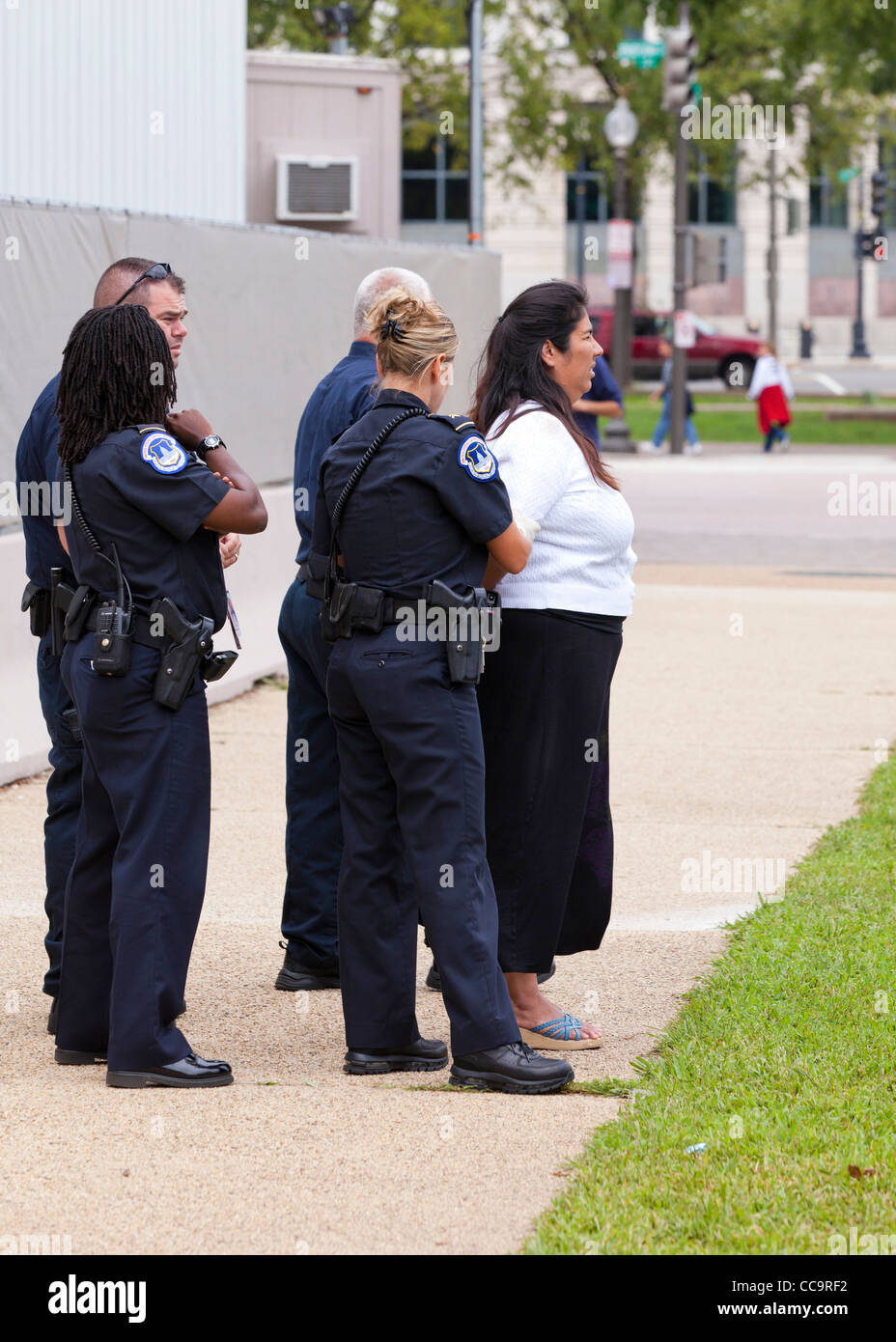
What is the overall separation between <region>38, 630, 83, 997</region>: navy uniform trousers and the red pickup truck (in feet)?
125

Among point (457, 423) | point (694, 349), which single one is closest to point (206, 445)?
point (457, 423)

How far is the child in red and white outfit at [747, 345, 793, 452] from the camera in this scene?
26219 millimetres

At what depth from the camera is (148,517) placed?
4480 mm

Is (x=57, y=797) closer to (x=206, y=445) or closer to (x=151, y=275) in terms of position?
(x=206, y=445)

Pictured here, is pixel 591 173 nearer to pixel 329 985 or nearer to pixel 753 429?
pixel 753 429

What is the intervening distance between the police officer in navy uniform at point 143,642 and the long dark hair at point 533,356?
73 cm

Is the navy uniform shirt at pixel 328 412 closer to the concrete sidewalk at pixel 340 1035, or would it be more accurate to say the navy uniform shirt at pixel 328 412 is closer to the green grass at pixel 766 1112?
the concrete sidewalk at pixel 340 1035

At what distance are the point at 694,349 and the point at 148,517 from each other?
40.9 meters

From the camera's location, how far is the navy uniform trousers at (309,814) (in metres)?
5.71

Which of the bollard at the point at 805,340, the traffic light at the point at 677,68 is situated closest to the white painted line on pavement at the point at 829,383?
the bollard at the point at 805,340

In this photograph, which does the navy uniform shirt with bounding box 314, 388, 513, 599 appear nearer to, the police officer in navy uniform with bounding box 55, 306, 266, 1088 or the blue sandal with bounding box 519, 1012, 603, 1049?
the police officer in navy uniform with bounding box 55, 306, 266, 1088

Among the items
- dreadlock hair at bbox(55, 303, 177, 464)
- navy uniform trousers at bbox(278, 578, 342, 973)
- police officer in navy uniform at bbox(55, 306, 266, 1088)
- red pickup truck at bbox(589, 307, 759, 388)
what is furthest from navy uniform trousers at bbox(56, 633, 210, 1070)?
red pickup truck at bbox(589, 307, 759, 388)

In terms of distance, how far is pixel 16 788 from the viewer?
818 cm
